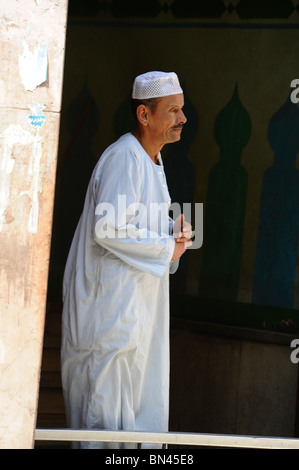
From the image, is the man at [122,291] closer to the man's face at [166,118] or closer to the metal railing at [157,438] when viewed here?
the man's face at [166,118]

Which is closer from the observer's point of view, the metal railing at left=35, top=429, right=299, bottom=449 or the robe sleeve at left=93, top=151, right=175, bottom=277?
the metal railing at left=35, top=429, right=299, bottom=449

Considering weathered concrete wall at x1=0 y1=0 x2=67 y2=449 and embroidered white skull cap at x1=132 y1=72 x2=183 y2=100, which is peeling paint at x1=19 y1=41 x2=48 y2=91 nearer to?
weathered concrete wall at x1=0 y1=0 x2=67 y2=449

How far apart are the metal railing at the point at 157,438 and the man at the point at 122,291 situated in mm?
493

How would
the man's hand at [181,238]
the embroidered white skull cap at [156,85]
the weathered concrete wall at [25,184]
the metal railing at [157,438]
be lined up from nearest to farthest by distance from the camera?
the weathered concrete wall at [25,184] → the metal railing at [157,438] → the man's hand at [181,238] → the embroidered white skull cap at [156,85]

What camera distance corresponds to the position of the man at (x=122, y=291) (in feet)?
13.7

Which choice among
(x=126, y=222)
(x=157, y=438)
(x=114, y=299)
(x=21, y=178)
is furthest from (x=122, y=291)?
(x=21, y=178)

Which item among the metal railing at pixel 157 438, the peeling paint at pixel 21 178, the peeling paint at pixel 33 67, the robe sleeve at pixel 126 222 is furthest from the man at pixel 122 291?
the peeling paint at pixel 33 67

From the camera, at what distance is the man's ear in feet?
14.8

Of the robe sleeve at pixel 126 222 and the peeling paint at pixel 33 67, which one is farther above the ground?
the peeling paint at pixel 33 67

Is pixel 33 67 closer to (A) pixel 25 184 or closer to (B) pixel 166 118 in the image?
(A) pixel 25 184

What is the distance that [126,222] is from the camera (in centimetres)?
420

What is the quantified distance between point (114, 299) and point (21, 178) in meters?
1.01

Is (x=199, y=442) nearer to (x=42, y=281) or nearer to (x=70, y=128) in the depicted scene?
(x=42, y=281)

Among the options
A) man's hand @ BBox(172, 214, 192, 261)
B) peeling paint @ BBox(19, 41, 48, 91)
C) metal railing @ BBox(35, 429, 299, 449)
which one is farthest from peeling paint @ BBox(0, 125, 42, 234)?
man's hand @ BBox(172, 214, 192, 261)
